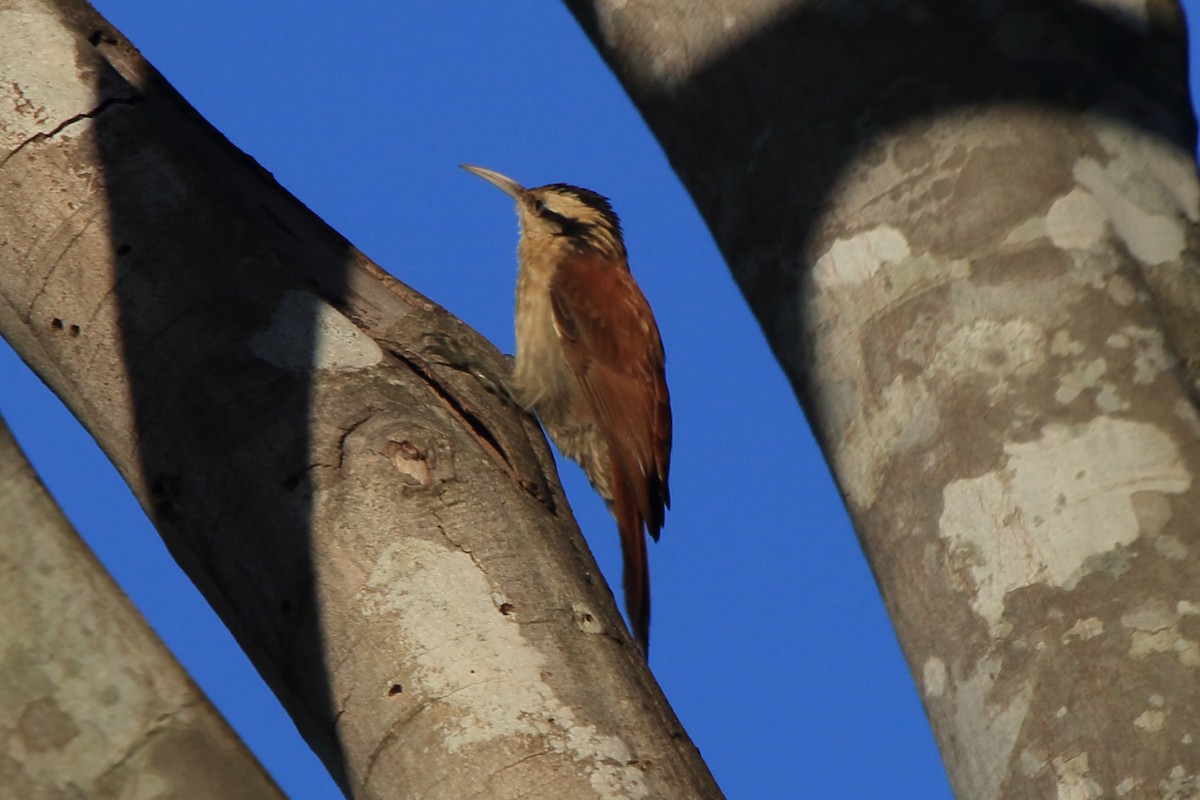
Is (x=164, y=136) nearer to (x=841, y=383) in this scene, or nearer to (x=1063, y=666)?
(x=841, y=383)

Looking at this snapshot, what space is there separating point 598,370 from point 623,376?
0.08 metres

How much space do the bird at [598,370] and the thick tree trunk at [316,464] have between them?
1.78 m

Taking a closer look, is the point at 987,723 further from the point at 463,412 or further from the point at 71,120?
the point at 71,120

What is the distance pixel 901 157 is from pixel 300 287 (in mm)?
1040

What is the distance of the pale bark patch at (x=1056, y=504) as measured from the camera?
1.73 metres

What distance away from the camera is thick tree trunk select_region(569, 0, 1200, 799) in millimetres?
1686

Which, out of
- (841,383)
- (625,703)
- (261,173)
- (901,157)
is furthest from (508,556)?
(261,173)

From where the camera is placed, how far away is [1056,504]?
177 cm

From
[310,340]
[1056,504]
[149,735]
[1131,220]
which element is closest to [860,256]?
[1131,220]

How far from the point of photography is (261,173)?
10.8 feet

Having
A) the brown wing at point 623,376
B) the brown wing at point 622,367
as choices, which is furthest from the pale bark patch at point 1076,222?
the brown wing at point 622,367

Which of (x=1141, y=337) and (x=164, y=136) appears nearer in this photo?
(x=1141, y=337)

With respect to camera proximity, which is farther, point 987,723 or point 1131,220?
point 1131,220

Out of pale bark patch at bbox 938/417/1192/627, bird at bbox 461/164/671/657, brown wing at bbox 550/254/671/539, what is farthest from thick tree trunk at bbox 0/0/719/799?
brown wing at bbox 550/254/671/539
